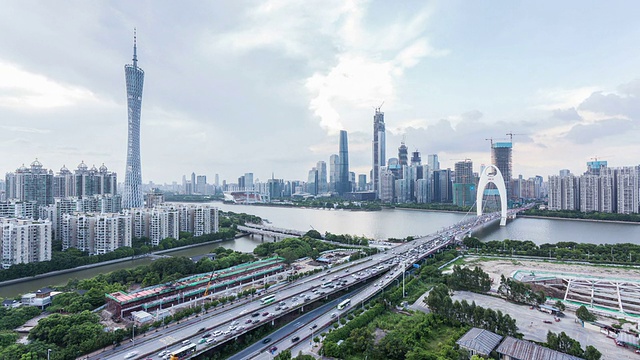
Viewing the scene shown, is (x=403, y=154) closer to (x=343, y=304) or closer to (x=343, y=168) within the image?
(x=343, y=168)

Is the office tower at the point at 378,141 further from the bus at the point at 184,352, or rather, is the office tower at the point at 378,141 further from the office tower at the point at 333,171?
the bus at the point at 184,352

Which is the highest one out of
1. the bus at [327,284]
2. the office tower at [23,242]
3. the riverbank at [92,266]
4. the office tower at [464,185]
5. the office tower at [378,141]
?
the office tower at [378,141]

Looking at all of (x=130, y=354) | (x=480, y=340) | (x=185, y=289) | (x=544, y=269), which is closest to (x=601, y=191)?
(x=544, y=269)

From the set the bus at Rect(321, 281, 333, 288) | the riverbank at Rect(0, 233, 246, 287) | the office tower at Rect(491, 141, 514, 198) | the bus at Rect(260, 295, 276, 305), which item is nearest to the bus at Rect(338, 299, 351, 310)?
the bus at Rect(321, 281, 333, 288)

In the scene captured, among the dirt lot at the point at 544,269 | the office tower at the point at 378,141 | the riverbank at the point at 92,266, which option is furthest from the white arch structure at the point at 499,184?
the office tower at the point at 378,141

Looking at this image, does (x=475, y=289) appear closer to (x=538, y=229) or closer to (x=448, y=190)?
(x=538, y=229)

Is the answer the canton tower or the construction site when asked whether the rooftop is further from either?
the canton tower
